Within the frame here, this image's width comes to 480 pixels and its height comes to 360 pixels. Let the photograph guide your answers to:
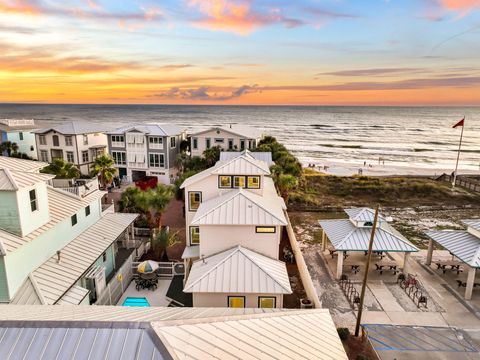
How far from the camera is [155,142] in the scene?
1843 inches

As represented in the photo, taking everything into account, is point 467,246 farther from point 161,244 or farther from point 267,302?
point 161,244

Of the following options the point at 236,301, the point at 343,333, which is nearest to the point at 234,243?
A: the point at 236,301

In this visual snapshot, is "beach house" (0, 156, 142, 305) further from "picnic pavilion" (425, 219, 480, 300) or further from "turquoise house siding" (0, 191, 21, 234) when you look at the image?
"picnic pavilion" (425, 219, 480, 300)

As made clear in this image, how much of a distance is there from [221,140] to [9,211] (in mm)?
38055

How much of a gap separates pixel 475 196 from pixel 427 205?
31.8ft

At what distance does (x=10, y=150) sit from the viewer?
51281 millimetres

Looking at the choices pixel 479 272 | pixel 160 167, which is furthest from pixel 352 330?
pixel 160 167

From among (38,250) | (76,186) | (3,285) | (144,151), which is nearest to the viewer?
(3,285)

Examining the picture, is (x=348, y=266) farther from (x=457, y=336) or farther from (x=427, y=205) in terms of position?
(x=427, y=205)

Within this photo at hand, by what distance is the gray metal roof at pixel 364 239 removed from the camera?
793 inches

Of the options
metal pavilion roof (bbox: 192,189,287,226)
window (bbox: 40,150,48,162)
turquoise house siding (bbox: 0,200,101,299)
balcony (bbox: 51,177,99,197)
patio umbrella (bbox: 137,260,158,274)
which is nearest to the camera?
turquoise house siding (bbox: 0,200,101,299)

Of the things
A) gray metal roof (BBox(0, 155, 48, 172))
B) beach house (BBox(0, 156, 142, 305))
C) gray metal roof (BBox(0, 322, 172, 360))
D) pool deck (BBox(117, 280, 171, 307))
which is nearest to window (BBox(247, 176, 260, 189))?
pool deck (BBox(117, 280, 171, 307))

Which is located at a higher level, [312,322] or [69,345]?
[69,345]

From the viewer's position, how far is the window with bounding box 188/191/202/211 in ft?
75.0
